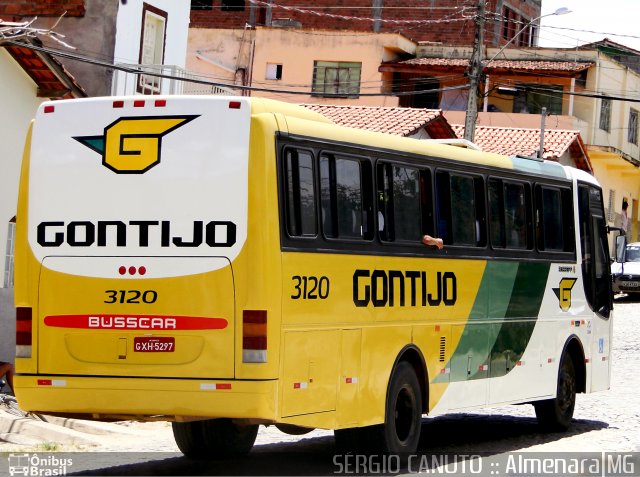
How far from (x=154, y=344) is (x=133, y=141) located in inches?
63.0

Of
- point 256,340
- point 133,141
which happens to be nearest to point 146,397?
point 256,340

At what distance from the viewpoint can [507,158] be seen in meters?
15.4

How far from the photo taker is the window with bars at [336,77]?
55.7 m

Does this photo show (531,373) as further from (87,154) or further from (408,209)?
(87,154)

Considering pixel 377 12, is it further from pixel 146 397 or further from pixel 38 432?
pixel 146 397

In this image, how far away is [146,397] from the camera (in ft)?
35.4

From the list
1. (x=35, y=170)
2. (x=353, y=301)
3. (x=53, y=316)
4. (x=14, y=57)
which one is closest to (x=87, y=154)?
(x=35, y=170)

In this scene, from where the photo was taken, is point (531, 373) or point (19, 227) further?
point (531, 373)

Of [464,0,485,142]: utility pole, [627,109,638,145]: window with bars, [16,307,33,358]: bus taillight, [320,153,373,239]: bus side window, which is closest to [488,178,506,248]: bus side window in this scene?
→ [320,153,373,239]: bus side window

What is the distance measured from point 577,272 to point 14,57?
9388 mm

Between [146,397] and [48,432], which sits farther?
[48,432]

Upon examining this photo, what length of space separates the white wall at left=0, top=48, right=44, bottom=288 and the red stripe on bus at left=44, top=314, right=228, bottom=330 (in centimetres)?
1092

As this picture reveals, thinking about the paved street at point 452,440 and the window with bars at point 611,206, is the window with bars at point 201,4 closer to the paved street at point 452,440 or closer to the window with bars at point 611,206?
the window with bars at point 611,206

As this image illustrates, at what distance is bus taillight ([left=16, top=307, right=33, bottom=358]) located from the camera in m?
11.2
